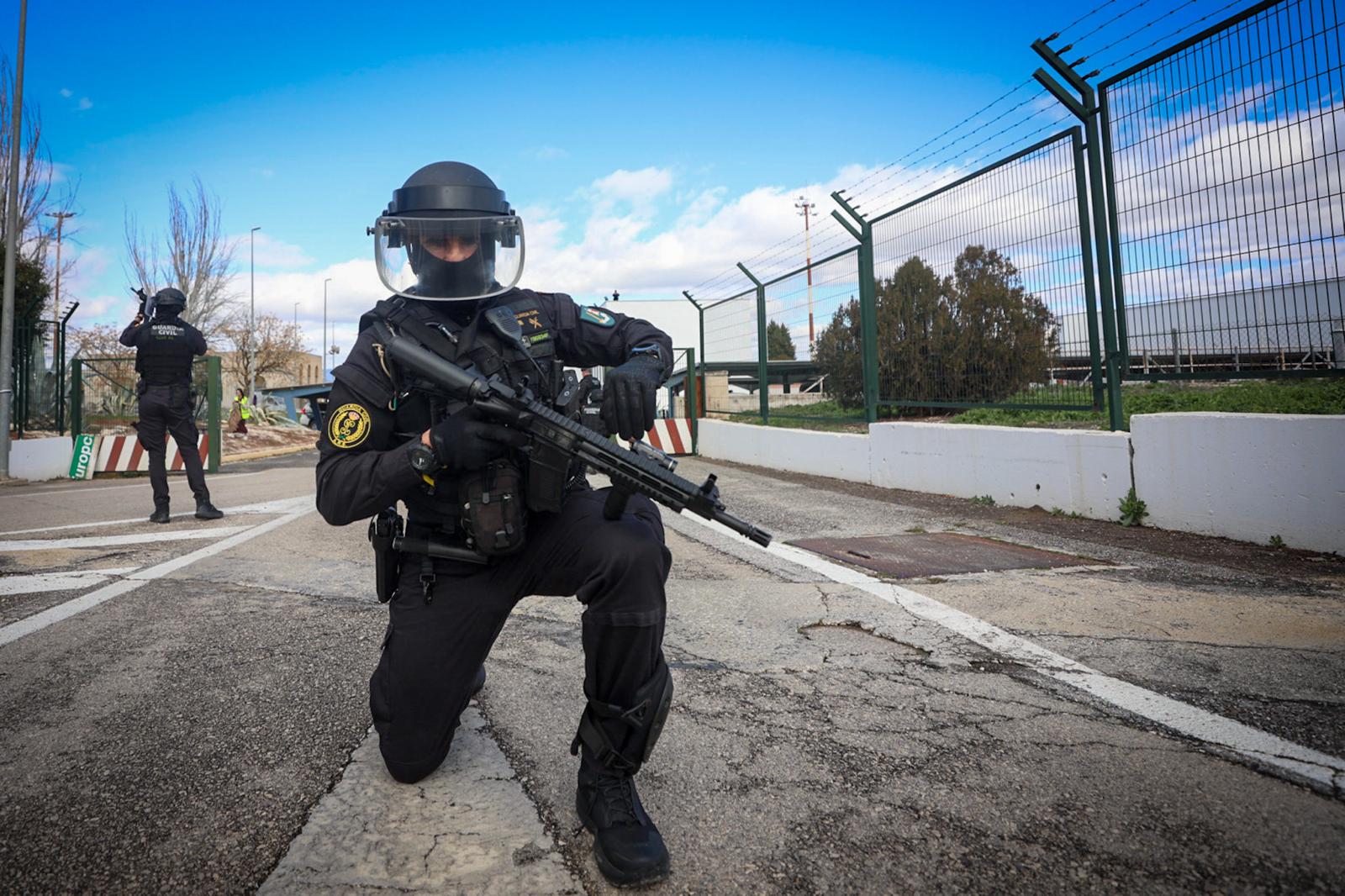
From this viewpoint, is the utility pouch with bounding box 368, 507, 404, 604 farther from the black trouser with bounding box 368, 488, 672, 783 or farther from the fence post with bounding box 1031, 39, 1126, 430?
the fence post with bounding box 1031, 39, 1126, 430

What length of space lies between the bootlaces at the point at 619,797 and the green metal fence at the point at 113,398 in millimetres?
13148

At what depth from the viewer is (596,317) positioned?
269cm

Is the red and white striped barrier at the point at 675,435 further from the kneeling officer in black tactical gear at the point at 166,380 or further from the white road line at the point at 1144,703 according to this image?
the white road line at the point at 1144,703

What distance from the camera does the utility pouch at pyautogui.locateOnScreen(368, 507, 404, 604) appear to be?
2320 millimetres

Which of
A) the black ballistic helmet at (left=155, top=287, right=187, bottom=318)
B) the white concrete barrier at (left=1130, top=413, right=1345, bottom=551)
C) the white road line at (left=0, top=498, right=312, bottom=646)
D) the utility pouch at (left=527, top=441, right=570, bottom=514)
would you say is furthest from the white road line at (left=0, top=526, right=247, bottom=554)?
the white concrete barrier at (left=1130, top=413, right=1345, bottom=551)

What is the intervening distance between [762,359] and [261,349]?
29844 mm

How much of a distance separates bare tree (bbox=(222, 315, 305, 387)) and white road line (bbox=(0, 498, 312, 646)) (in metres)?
30.1

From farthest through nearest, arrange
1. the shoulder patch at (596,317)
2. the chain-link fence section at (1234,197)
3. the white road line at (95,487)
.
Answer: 1. the white road line at (95,487)
2. the chain-link fence section at (1234,197)
3. the shoulder patch at (596,317)

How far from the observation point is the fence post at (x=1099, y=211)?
5.99 metres

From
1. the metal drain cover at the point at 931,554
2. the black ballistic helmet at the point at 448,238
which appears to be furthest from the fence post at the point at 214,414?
the black ballistic helmet at the point at 448,238

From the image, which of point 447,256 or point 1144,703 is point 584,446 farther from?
point 1144,703

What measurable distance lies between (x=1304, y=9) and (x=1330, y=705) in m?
4.24

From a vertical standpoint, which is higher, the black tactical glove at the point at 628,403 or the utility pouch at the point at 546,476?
the black tactical glove at the point at 628,403

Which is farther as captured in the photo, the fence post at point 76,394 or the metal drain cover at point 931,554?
the fence post at point 76,394
